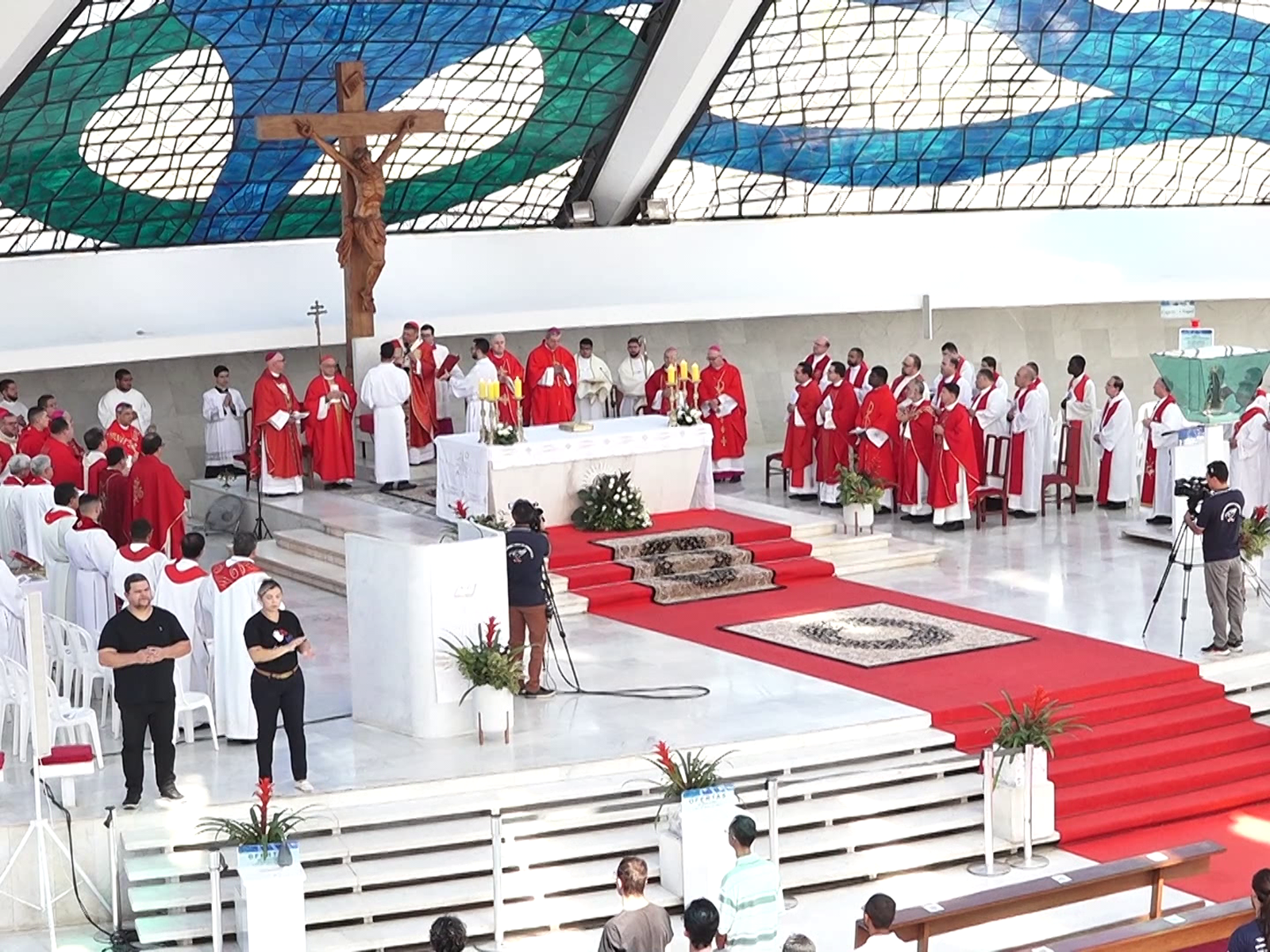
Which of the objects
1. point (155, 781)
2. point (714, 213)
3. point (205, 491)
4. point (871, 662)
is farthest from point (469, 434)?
point (714, 213)

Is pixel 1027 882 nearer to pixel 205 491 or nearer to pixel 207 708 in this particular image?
pixel 207 708

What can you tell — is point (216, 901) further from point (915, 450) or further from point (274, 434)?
point (915, 450)

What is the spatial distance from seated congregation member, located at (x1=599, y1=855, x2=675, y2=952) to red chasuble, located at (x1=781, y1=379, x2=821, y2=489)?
12497 millimetres

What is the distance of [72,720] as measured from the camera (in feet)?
39.4

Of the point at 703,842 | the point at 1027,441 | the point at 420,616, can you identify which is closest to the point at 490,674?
the point at 420,616

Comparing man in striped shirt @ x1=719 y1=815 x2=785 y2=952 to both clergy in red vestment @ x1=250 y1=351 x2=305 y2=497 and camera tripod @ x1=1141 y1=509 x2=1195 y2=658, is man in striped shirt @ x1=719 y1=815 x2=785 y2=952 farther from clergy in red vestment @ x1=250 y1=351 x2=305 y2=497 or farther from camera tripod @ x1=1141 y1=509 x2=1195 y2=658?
clergy in red vestment @ x1=250 y1=351 x2=305 y2=497

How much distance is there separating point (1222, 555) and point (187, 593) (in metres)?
7.12

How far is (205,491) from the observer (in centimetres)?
Answer: 2102

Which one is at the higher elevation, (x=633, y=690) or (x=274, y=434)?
(x=274, y=434)

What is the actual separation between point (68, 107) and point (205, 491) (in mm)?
4401

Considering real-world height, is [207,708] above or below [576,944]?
above

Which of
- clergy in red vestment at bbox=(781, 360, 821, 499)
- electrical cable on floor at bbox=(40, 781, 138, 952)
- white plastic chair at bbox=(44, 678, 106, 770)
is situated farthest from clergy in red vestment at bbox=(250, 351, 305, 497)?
electrical cable on floor at bbox=(40, 781, 138, 952)

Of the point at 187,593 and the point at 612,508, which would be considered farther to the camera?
the point at 612,508

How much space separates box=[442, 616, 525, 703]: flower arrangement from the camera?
12.6m
